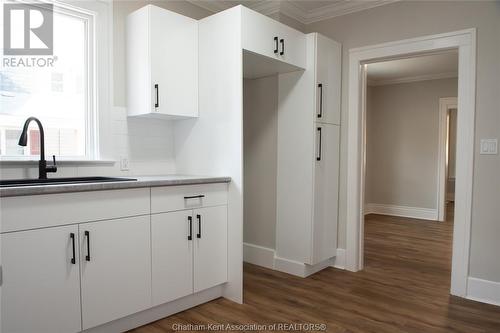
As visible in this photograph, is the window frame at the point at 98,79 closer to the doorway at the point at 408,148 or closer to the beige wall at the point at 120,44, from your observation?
the beige wall at the point at 120,44

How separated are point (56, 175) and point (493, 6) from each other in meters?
3.24

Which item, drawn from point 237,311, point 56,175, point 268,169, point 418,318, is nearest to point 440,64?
point 268,169

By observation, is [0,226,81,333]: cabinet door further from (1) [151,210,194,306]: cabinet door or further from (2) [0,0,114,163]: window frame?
(2) [0,0,114,163]: window frame

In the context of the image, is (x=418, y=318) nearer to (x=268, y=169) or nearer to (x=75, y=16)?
(x=268, y=169)

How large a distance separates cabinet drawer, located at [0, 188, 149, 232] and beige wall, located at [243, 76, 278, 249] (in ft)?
4.94

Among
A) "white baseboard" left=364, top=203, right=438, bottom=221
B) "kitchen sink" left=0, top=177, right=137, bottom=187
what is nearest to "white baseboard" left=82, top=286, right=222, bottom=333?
"kitchen sink" left=0, top=177, right=137, bottom=187

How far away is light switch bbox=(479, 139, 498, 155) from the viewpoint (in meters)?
2.60

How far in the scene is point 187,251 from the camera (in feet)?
7.93

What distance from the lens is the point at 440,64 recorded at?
5.29m

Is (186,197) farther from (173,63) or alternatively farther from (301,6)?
(301,6)

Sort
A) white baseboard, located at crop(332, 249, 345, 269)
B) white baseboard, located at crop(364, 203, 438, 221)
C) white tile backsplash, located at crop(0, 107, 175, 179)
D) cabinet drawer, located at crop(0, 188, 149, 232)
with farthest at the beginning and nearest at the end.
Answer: white baseboard, located at crop(364, 203, 438, 221) < white baseboard, located at crop(332, 249, 345, 269) < white tile backsplash, located at crop(0, 107, 175, 179) < cabinet drawer, located at crop(0, 188, 149, 232)

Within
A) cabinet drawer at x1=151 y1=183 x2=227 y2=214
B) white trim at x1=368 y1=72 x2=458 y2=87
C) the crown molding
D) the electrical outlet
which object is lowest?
cabinet drawer at x1=151 y1=183 x2=227 y2=214

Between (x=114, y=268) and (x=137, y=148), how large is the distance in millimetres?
1055

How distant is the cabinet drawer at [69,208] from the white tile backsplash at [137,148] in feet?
2.00
